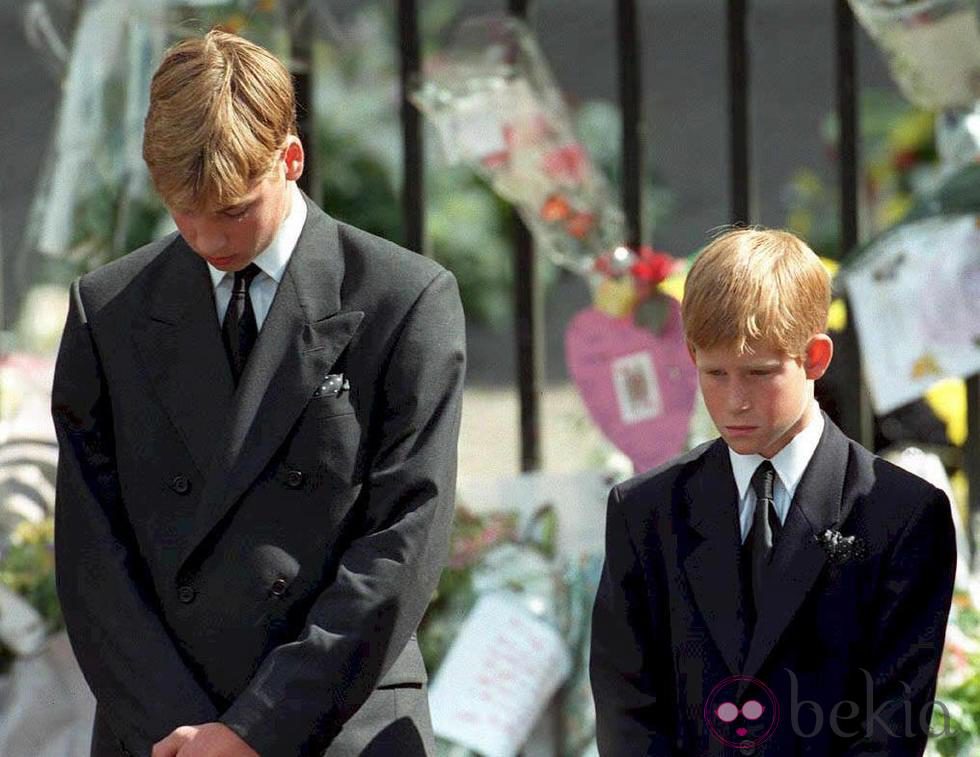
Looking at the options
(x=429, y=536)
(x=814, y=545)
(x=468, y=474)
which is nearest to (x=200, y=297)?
(x=429, y=536)

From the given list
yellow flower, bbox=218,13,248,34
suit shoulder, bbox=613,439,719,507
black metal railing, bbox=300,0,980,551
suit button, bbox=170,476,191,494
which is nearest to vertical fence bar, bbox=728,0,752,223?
black metal railing, bbox=300,0,980,551

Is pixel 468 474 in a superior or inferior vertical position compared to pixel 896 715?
inferior

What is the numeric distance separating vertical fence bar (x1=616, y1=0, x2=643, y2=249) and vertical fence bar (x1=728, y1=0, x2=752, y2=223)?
6.9 inches

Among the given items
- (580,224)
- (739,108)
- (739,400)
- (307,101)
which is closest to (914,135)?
(739,108)

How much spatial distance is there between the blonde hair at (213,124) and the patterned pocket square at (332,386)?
269 mm

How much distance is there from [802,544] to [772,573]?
50 millimetres

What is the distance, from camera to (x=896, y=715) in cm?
237

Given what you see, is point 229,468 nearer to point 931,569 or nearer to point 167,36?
point 931,569

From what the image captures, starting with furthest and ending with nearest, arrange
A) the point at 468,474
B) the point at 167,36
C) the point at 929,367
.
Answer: the point at 468,474 → the point at 167,36 → the point at 929,367

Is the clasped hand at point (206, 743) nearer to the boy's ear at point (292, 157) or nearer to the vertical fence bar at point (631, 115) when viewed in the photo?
the boy's ear at point (292, 157)

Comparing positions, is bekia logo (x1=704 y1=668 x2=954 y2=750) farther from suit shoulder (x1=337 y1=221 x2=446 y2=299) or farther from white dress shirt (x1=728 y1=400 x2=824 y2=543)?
suit shoulder (x1=337 y1=221 x2=446 y2=299)

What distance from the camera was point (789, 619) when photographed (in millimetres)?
2393

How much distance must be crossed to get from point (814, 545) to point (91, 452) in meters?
0.91

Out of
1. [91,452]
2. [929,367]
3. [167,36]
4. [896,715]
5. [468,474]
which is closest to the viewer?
[896,715]
